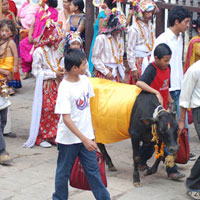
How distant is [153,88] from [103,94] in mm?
A: 630

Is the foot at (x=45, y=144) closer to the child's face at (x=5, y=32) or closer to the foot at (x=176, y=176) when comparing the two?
the child's face at (x=5, y=32)

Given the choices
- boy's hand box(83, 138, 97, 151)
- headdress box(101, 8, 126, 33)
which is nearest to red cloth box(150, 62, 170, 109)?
headdress box(101, 8, 126, 33)

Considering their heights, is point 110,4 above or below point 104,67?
above

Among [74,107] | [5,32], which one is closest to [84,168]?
[74,107]

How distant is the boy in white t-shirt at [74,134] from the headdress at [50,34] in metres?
2.45

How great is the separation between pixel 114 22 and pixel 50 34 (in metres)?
0.90

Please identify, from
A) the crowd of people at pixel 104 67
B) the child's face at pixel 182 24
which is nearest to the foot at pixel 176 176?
the crowd of people at pixel 104 67

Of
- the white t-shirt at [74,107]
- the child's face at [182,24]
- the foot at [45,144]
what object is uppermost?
the child's face at [182,24]

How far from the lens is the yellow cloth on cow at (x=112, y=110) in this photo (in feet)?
19.6

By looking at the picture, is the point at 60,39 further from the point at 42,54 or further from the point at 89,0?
the point at 89,0

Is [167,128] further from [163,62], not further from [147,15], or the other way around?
[147,15]

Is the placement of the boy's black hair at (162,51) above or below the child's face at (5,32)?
below

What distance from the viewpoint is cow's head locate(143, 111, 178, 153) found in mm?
5378

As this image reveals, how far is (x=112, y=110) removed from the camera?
605cm
